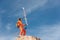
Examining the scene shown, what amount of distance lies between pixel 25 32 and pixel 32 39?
1.78 m

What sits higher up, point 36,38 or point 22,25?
point 22,25

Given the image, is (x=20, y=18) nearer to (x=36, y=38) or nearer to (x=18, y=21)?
(x=18, y=21)

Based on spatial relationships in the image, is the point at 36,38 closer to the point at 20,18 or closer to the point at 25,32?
the point at 25,32

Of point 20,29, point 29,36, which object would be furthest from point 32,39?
point 20,29

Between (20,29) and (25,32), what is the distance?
37.4 inches

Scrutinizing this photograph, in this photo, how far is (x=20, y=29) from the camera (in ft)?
105

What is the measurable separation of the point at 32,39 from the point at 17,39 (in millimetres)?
2425

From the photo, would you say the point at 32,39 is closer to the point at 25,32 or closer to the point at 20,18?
the point at 25,32

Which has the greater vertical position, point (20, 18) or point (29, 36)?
point (20, 18)

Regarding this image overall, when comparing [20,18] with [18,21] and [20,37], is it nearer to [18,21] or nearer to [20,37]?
[18,21]

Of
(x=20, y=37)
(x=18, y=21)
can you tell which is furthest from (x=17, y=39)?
(x=18, y=21)

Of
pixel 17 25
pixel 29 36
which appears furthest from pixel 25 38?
pixel 17 25

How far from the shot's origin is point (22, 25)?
31.9 m

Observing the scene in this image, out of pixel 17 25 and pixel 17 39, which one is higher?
pixel 17 25
